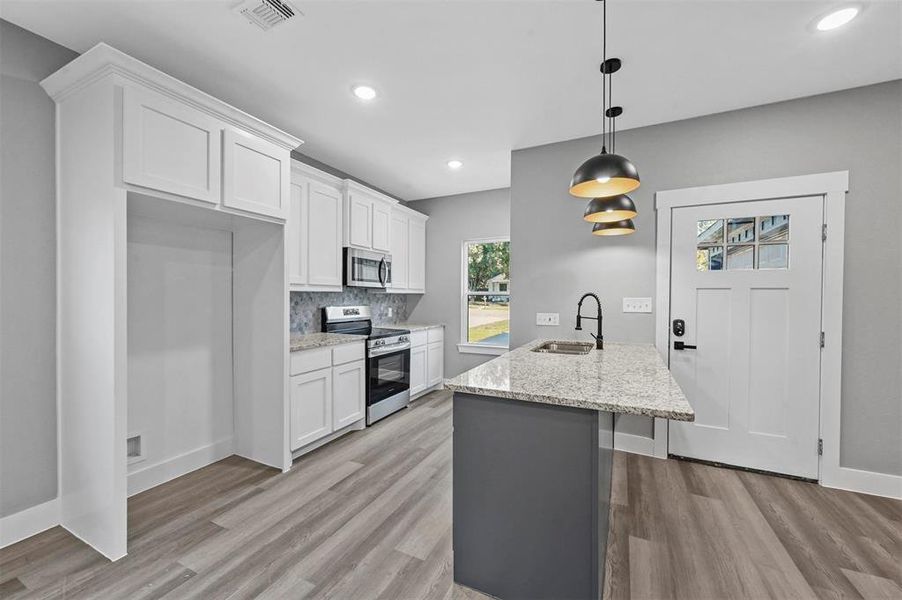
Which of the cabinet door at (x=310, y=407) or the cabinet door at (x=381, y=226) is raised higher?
the cabinet door at (x=381, y=226)

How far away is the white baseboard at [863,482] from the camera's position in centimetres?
237

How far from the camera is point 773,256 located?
267cm

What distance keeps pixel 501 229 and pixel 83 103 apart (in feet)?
12.7

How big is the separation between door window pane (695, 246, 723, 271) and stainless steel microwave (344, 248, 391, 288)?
305cm

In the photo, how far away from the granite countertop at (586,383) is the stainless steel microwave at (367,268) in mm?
2174

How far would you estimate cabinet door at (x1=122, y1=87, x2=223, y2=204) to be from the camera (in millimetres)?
1805

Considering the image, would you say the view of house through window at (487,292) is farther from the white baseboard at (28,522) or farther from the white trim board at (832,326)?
the white baseboard at (28,522)

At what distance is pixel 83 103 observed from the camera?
1.88 metres

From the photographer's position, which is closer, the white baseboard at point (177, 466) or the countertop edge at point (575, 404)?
the countertop edge at point (575, 404)

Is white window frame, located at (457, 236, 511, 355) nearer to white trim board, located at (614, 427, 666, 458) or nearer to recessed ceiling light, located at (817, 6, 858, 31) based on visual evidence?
white trim board, located at (614, 427, 666, 458)

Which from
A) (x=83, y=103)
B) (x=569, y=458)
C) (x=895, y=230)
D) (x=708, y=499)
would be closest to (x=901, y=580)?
(x=708, y=499)

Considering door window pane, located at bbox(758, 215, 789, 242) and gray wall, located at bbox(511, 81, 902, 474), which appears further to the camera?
door window pane, located at bbox(758, 215, 789, 242)

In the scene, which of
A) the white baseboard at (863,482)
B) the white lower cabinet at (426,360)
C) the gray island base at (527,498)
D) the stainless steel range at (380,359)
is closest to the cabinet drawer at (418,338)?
the white lower cabinet at (426,360)

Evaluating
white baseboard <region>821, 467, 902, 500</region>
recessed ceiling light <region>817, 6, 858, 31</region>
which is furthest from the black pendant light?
white baseboard <region>821, 467, 902, 500</region>
